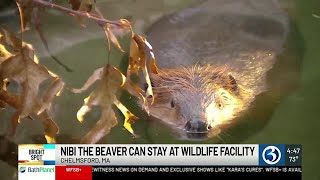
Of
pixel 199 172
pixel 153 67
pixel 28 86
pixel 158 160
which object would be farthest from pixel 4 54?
pixel 199 172

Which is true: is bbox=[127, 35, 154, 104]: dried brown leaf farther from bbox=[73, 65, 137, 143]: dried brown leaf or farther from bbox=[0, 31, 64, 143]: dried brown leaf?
bbox=[0, 31, 64, 143]: dried brown leaf

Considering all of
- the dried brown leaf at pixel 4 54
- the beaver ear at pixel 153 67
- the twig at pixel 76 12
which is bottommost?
the beaver ear at pixel 153 67

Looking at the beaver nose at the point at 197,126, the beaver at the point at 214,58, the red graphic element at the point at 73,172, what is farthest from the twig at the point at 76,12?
the red graphic element at the point at 73,172

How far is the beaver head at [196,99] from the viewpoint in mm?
1725

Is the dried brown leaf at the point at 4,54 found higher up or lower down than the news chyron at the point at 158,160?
higher up

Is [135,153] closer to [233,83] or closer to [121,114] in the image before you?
[121,114]

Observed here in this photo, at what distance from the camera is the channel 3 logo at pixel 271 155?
1729mm

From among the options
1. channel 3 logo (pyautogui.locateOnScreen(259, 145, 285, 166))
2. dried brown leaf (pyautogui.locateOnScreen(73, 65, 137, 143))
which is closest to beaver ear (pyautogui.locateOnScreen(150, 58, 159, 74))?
dried brown leaf (pyautogui.locateOnScreen(73, 65, 137, 143))

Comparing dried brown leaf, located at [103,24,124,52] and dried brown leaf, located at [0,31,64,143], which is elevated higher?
dried brown leaf, located at [103,24,124,52]

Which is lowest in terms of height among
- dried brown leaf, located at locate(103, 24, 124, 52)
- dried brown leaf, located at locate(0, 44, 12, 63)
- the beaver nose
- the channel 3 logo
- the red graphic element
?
the red graphic element

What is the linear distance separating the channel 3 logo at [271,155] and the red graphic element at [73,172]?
2.16ft

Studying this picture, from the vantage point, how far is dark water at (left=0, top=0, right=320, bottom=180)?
1.71 meters

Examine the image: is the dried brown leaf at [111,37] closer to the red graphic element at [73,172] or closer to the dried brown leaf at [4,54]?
the dried brown leaf at [4,54]

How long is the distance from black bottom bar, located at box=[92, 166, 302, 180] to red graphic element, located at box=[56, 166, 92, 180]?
0.08 feet
